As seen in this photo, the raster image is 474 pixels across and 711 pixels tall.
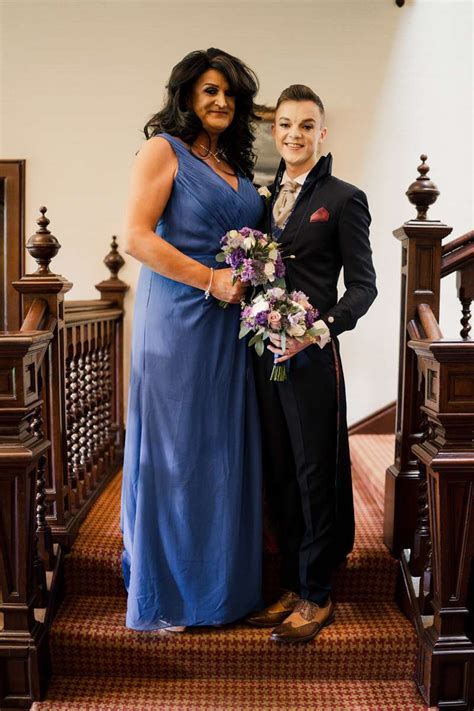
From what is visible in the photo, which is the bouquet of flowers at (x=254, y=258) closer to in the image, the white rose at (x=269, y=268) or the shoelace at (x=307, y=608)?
the white rose at (x=269, y=268)

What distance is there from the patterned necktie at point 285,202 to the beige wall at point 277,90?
6.35 ft

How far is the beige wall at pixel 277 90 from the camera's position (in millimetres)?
3846

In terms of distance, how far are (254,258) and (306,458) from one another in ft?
2.22

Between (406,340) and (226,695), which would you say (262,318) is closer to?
(406,340)

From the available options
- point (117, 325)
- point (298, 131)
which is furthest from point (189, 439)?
point (117, 325)

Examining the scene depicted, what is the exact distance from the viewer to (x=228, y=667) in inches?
83.8

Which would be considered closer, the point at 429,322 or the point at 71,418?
the point at 429,322

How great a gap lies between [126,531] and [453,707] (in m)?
1.20

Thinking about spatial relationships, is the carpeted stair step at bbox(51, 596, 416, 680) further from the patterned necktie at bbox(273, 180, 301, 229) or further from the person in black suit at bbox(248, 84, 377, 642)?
the patterned necktie at bbox(273, 180, 301, 229)

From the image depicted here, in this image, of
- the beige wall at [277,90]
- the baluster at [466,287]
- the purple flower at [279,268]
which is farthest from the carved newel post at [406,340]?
the beige wall at [277,90]

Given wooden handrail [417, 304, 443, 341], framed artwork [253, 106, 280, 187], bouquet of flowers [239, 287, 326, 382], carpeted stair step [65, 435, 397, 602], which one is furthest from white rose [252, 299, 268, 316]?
framed artwork [253, 106, 280, 187]

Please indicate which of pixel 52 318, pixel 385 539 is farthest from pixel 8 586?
pixel 385 539

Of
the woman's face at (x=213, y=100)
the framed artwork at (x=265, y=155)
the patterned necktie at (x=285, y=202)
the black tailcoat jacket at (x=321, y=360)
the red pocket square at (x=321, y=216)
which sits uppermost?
the framed artwork at (x=265, y=155)

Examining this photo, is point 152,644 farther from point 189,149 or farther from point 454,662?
point 189,149
